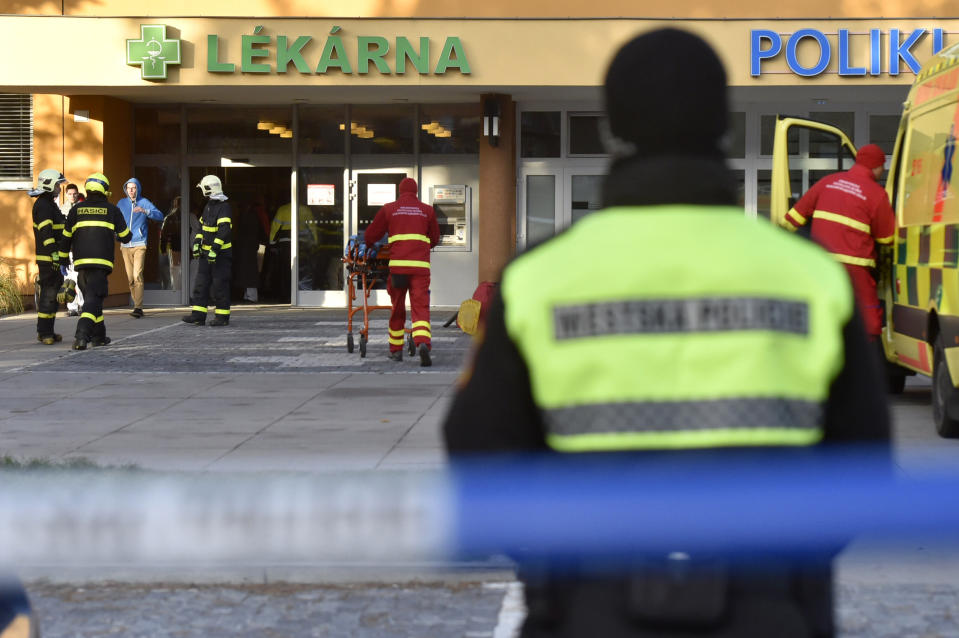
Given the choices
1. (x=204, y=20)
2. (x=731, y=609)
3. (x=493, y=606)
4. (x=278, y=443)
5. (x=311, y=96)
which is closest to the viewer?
(x=731, y=609)

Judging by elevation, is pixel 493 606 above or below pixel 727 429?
below

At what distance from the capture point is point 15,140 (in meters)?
21.1

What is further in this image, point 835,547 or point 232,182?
point 232,182

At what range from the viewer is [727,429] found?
75.9 inches

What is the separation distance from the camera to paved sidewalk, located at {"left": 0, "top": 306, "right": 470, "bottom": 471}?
8523 millimetres

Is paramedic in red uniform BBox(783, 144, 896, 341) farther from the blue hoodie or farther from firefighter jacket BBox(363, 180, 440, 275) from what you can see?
the blue hoodie

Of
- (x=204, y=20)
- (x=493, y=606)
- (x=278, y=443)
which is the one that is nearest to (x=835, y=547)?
(x=493, y=606)

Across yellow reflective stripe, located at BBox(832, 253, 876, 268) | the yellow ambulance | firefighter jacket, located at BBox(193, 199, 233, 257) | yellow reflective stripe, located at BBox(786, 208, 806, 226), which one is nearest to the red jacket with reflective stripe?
yellow reflective stripe, located at BBox(786, 208, 806, 226)

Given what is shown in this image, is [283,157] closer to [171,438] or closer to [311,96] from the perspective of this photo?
[311,96]

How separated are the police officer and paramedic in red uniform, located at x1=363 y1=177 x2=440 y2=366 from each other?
35.7 ft

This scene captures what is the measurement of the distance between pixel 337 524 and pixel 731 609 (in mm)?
677

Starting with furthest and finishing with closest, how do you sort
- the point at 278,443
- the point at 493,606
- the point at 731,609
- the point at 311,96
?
1. the point at 311,96
2. the point at 278,443
3. the point at 493,606
4. the point at 731,609

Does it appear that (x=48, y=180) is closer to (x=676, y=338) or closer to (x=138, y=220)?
(x=138, y=220)

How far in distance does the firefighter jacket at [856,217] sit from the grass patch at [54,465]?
17.4ft
